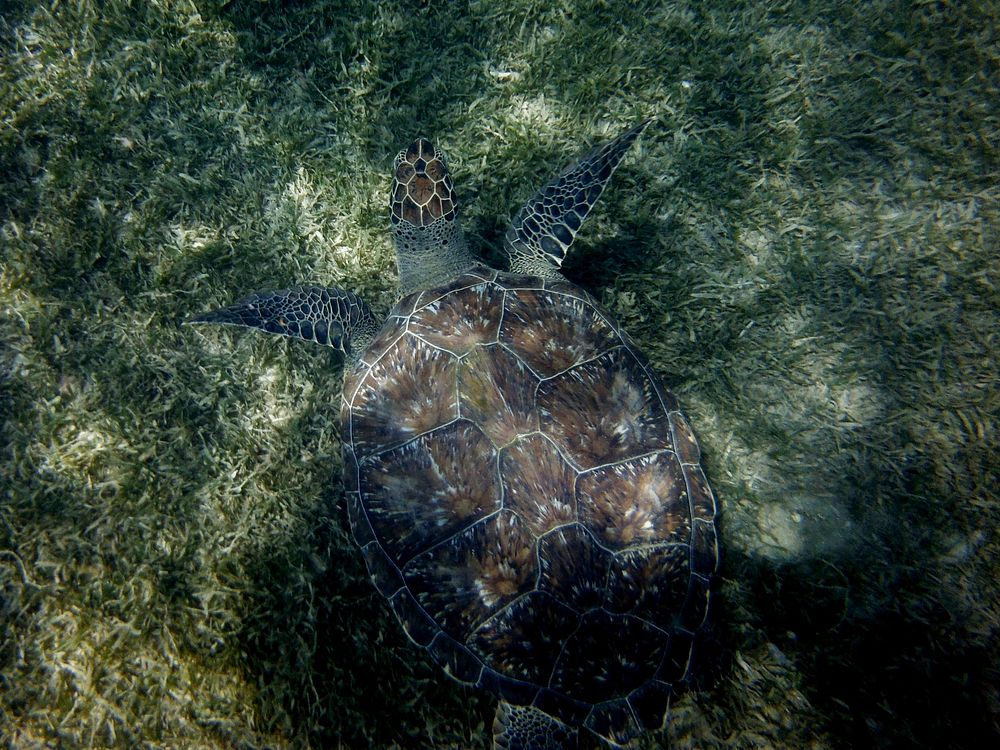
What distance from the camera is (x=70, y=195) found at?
7.70ft

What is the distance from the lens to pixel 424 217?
2.29m

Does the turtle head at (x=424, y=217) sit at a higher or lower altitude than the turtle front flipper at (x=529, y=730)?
higher

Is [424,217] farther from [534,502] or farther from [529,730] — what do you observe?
[529,730]

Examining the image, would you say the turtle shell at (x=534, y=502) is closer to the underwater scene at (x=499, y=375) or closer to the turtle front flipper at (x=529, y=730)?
the underwater scene at (x=499, y=375)

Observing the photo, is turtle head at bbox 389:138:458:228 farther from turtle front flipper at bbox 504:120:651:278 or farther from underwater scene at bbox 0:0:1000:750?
turtle front flipper at bbox 504:120:651:278

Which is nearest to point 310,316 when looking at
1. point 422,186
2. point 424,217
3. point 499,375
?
point 424,217

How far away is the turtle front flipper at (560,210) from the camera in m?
2.30

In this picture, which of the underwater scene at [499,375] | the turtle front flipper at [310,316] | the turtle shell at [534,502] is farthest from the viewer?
the turtle front flipper at [310,316]

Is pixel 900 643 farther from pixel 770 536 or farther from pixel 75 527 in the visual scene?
pixel 75 527

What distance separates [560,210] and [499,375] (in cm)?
104

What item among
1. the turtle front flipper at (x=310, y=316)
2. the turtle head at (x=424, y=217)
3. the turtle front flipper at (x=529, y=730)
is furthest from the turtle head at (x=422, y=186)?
the turtle front flipper at (x=529, y=730)

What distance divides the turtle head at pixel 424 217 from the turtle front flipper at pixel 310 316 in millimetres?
317

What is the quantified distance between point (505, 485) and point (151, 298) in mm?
2096

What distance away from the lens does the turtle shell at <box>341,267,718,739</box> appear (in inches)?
67.6
